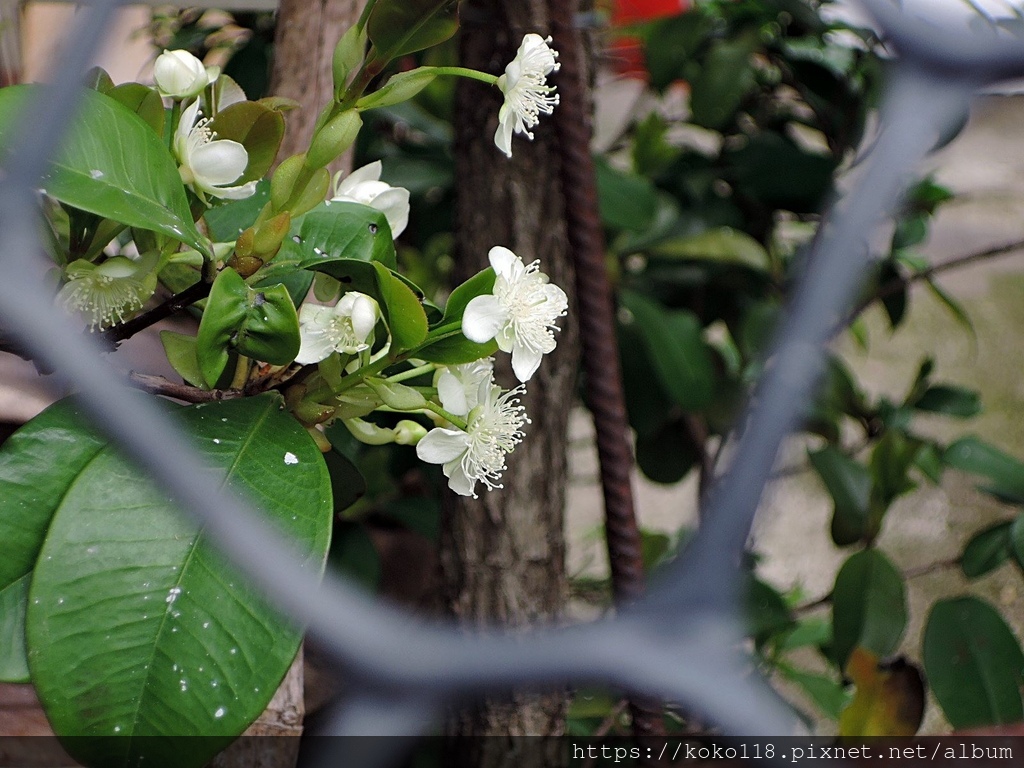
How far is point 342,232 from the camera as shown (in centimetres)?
37

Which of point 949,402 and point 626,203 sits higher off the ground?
point 626,203

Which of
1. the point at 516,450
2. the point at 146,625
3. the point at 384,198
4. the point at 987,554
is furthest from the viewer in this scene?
the point at 987,554

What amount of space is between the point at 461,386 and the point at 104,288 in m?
0.15

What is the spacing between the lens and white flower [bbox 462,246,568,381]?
319mm

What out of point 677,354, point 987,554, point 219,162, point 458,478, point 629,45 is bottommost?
point 987,554

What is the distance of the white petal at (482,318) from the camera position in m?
0.32

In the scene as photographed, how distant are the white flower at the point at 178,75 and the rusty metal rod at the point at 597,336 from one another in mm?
279

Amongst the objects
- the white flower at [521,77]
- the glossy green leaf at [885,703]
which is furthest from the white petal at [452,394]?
the glossy green leaf at [885,703]

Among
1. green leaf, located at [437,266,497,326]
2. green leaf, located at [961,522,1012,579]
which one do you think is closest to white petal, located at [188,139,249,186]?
green leaf, located at [437,266,497,326]

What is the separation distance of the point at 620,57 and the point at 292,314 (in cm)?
106

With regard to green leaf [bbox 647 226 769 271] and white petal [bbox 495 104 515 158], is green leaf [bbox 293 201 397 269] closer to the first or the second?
white petal [bbox 495 104 515 158]

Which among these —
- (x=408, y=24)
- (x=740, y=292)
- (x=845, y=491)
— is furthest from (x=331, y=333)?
(x=740, y=292)

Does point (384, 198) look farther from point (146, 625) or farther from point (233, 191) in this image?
point (146, 625)

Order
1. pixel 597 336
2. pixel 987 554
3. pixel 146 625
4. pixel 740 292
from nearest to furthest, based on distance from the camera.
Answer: pixel 146 625, pixel 597 336, pixel 987 554, pixel 740 292
